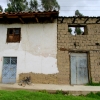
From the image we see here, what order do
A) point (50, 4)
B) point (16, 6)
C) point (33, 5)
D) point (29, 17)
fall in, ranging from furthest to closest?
point (50, 4) < point (33, 5) < point (16, 6) < point (29, 17)

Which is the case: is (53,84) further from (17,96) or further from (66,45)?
(17,96)

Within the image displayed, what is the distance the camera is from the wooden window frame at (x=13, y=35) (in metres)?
11.5

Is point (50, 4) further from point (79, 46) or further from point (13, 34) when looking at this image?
point (79, 46)

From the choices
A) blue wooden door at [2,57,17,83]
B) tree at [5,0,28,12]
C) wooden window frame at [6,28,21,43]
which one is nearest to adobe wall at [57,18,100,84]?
wooden window frame at [6,28,21,43]

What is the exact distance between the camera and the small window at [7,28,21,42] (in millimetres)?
11531

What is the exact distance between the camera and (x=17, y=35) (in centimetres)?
1157

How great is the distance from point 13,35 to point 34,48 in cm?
178

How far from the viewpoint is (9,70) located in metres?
11.2

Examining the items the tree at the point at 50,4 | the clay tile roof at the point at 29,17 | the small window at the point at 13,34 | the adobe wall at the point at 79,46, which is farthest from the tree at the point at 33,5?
the adobe wall at the point at 79,46

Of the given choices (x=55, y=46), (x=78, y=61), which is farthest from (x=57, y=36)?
(x=78, y=61)

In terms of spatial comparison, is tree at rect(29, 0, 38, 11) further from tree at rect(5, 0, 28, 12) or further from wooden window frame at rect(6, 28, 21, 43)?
wooden window frame at rect(6, 28, 21, 43)

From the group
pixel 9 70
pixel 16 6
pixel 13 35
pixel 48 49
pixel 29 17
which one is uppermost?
pixel 16 6

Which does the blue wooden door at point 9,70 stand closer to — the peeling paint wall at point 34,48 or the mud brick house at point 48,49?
the mud brick house at point 48,49

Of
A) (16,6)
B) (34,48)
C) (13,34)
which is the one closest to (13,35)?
(13,34)
